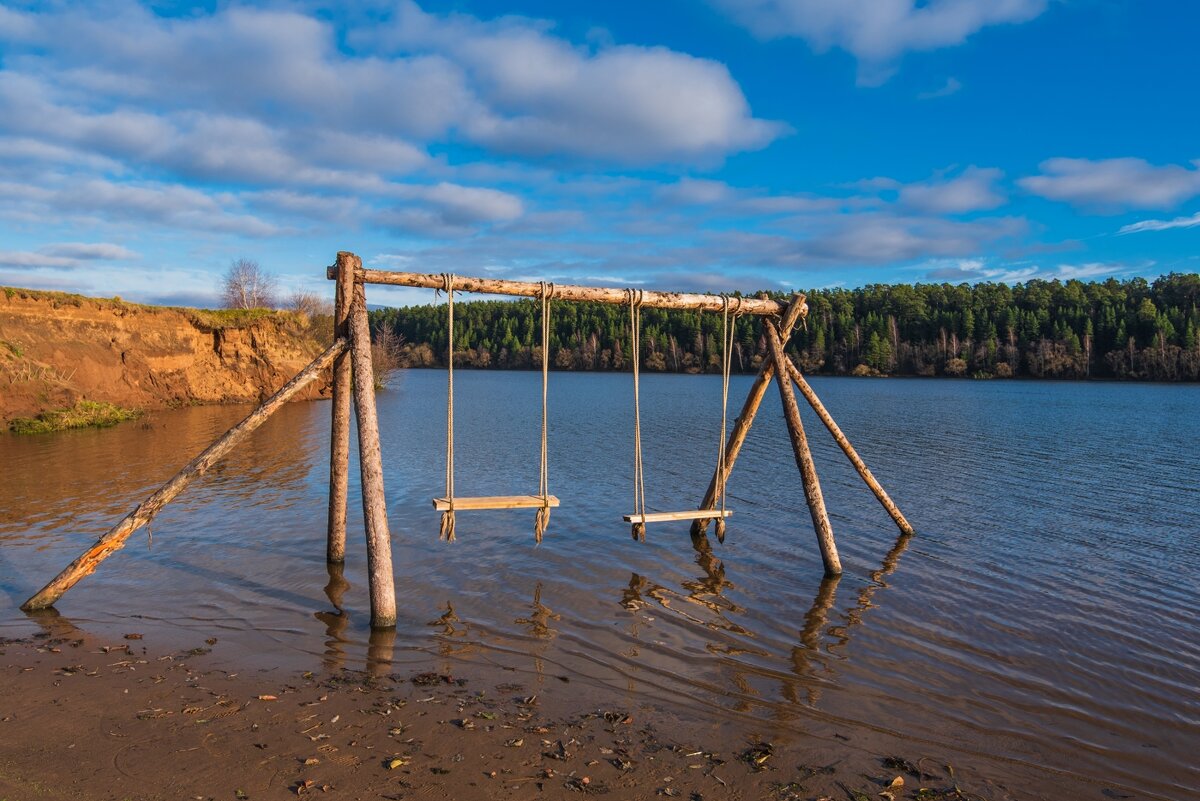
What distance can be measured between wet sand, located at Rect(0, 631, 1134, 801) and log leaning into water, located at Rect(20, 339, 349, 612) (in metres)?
1.33

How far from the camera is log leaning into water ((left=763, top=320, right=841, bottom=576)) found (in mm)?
10781

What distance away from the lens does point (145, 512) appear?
26.3 feet

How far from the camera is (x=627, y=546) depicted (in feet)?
41.0

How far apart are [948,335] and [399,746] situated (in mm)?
125406

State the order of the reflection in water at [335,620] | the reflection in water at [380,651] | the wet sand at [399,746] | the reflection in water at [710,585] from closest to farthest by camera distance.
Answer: the wet sand at [399,746] < the reflection in water at [380,651] < the reflection in water at [335,620] < the reflection in water at [710,585]

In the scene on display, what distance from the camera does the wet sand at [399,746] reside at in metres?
4.87

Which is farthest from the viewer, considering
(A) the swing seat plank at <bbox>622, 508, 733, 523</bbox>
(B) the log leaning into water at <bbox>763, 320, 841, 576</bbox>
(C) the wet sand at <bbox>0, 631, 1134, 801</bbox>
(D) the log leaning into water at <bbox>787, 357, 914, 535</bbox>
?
(D) the log leaning into water at <bbox>787, 357, 914, 535</bbox>

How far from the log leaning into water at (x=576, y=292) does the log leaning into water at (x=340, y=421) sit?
23 cm

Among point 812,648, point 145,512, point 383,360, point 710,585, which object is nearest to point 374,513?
point 145,512

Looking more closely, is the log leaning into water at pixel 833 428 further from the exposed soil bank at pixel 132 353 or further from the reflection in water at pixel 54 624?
the exposed soil bank at pixel 132 353

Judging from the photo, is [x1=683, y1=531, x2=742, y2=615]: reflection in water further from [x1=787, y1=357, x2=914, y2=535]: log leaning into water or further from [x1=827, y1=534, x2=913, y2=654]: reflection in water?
[x1=787, y1=357, x2=914, y2=535]: log leaning into water

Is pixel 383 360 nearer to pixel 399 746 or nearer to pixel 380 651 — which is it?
pixel 380 651

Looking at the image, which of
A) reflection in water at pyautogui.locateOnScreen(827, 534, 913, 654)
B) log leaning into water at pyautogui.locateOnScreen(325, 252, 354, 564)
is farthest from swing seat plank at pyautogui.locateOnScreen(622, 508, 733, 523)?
log leaning into water at pyautogui.locateOnScreen(325, 252, 354, 564)

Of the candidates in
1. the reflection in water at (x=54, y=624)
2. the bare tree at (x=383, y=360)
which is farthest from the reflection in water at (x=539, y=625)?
the bare tree at (x=383, y=360)
